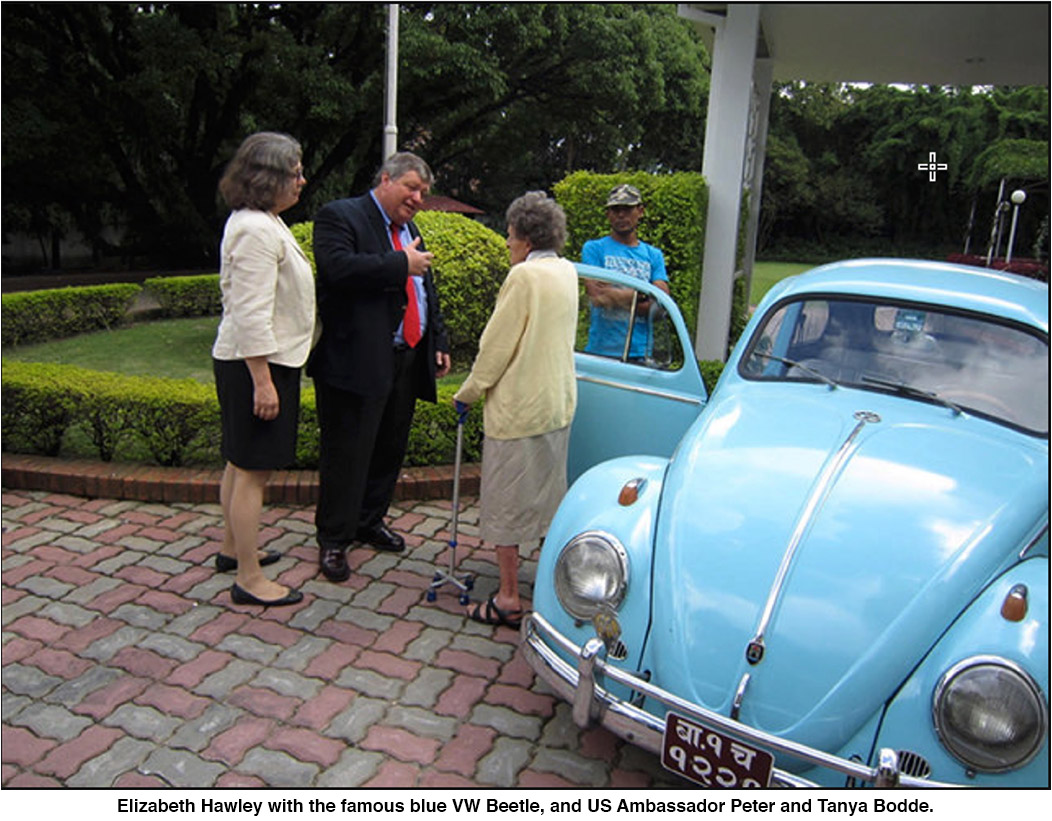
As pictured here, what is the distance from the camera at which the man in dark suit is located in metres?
3.87

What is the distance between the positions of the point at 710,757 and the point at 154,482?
13.6 feet

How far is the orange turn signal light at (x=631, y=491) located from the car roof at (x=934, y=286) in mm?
1461

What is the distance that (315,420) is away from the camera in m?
5.56

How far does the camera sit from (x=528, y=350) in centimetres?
362

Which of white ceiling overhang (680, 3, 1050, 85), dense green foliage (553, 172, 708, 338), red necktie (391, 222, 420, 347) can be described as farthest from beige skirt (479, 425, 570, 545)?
white ceiling overhang (680, 3, 1050, 85)

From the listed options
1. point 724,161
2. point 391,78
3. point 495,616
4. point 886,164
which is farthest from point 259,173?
point 886,164

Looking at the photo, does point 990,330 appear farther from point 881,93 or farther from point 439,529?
point 881,93

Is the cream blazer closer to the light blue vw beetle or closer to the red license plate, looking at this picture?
the light blue vw beetle

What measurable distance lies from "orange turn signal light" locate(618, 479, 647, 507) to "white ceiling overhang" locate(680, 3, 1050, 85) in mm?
6959

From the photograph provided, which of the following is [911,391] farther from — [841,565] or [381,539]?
[381,539]

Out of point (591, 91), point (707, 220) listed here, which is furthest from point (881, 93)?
point (707, 220)

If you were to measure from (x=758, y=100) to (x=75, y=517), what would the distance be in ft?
31.1

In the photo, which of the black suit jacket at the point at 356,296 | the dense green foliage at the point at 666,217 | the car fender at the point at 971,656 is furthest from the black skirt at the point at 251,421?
the dense green foliage at the point at 666,217

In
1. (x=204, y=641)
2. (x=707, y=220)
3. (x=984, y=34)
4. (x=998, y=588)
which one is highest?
(x=984, y=34)
